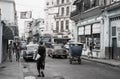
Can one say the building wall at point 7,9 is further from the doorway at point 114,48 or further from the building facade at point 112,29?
the doorway at point 114,48

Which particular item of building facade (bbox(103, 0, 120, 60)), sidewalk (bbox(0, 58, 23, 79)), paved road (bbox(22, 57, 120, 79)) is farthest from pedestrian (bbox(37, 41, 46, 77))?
building facade (bbox(103, 0, 120, 60))

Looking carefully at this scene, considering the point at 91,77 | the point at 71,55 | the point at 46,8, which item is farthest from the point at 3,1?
the point at 91,77

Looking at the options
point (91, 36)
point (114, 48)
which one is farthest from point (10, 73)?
point (91, 36)

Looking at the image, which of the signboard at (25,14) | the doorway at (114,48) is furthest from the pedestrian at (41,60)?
the signboard at (25,14)

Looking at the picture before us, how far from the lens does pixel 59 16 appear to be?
3140 inches

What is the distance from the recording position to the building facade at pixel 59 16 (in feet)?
250

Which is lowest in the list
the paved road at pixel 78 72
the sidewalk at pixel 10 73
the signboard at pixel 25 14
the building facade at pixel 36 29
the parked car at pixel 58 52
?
the paved road at pixel 78 72

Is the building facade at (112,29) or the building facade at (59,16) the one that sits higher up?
the building facade at (59,16)

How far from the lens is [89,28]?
1786 inches

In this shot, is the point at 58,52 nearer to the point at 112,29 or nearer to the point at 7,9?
the point at 112,29

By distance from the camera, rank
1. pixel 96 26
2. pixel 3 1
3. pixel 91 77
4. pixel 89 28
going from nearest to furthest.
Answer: pixel 91 77 → pixel 96 26 → pixel 89 28 → pixel 3 1

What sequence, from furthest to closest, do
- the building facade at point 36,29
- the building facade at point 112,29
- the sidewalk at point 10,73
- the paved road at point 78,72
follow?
the building facade at point 36,29
the building facade at point 112,29
the paved road at point 78,72
the sidewalk at point 10,73

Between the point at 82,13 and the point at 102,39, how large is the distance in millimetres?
9720

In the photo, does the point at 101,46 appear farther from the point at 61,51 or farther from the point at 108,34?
the point at 61,51
